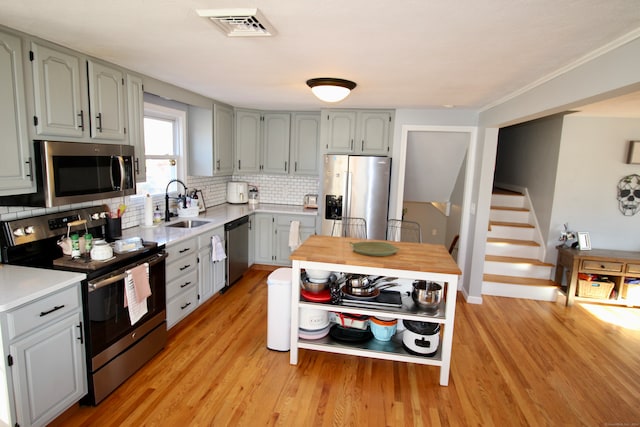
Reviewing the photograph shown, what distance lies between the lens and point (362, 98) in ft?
12.8

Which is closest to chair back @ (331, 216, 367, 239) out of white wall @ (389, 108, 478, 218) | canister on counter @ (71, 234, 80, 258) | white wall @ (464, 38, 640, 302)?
white wall @ (389, 108, 478, 218)

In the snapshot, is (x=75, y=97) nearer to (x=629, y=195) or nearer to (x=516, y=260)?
(x=516, y=260)

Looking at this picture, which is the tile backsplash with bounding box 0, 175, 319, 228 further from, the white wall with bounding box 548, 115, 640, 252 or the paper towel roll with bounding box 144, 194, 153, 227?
the white wall with bounding box 548, 115, 640, 252

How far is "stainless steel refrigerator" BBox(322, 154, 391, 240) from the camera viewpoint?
4.44 meters

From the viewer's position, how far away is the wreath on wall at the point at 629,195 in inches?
176

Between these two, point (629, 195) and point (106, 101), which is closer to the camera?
point (106, 101)

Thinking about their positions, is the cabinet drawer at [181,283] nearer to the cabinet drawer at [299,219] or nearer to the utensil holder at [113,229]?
the utensil holder at [113,229]

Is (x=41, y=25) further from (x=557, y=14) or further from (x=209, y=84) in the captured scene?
(x=557, y=14)

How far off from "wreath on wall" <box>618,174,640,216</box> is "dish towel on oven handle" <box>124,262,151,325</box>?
18.0 ft

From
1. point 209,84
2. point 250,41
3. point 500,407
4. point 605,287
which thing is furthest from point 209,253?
point 605,287

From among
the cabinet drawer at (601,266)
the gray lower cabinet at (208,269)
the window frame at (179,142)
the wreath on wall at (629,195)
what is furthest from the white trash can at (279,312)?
the wreath on wall at (629,195)

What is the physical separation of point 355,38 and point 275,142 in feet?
10.9

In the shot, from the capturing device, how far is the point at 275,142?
519 cm

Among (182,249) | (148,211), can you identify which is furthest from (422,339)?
(148,211)
